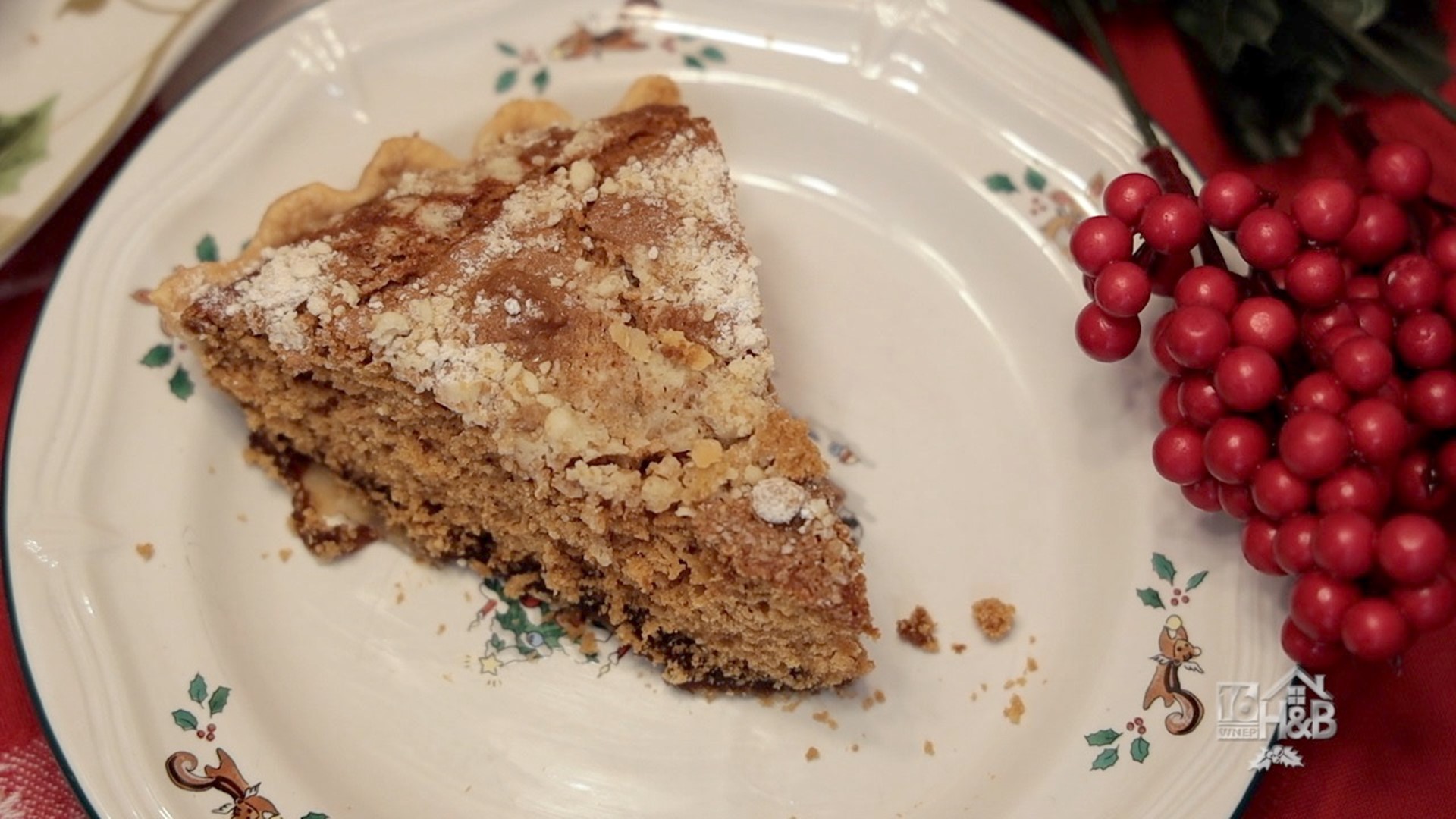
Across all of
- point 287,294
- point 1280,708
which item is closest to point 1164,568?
point 1280,708

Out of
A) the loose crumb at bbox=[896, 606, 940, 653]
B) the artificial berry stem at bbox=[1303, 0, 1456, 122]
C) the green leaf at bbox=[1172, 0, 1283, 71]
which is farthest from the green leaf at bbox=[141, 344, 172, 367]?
the artificial berry stem at bbox=[1303, 0, 1456, 122]

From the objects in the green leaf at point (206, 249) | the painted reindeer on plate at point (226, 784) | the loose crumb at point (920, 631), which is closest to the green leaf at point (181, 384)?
the green leaf at point (206, 249)

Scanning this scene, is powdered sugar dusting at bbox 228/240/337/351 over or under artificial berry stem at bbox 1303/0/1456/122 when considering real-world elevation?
under

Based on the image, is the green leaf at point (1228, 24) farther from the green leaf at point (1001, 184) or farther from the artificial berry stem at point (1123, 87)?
the green leaf at point (1001, 184)

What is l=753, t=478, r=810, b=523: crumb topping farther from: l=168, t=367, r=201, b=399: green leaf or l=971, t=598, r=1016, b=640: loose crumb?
l=168, t=367, r=201, b=399: green leaf

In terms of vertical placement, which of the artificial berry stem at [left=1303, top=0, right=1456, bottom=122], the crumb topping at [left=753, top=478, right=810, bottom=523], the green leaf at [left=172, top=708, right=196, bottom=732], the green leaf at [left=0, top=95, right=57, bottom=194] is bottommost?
the green leaf at [left=172, top=708, right=196, bottom=732]

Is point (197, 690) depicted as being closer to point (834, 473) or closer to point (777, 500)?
point (777, 500)

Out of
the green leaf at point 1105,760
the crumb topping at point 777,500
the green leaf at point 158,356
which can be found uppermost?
the crumb topping at point 777,500
